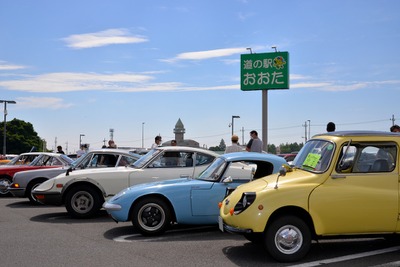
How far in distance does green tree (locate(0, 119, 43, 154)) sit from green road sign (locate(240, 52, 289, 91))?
209 feet

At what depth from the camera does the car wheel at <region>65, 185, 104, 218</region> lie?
9.88 meters

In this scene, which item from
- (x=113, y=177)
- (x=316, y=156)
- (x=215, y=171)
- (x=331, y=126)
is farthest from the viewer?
(x=331, y=126)

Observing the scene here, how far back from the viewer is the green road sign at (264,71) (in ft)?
86.1

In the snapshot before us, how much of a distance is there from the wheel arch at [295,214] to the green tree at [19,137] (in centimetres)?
8169

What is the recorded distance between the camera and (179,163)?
970cm

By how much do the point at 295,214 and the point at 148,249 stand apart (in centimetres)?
222

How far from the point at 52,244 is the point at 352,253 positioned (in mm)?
4368

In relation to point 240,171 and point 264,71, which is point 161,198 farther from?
point 264,71

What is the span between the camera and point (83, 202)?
392 inches

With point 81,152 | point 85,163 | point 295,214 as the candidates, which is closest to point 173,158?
point 85,163

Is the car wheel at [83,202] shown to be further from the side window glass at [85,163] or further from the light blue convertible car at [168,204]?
the light blue convertible car at [168,204]

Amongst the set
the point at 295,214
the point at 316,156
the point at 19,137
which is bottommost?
the point at 295,214

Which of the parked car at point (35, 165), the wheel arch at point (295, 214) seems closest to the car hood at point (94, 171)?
the parked car at point (35, 165)

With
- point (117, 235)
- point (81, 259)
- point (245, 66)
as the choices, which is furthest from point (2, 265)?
point (245, 66)
